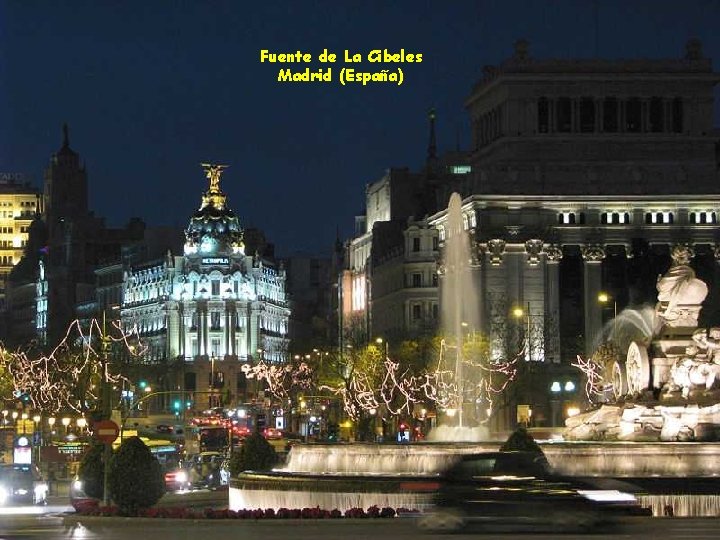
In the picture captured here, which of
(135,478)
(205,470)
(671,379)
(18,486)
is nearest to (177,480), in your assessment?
(18,486)

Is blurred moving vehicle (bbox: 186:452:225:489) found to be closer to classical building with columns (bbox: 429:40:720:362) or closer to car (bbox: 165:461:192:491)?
car (bbox: 165:461:192:491)

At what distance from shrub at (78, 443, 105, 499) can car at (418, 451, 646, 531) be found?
61.0 ft

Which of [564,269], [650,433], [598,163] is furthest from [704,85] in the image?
[650,433]

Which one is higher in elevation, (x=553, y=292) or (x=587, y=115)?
(x=587, y=115)

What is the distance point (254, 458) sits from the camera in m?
67.1

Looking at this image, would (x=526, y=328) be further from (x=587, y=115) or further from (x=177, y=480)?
(x=177, y=480)

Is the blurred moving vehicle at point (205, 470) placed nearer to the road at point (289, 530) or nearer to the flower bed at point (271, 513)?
the flower bed at point (271, 513)

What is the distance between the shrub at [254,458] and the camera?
67.2 metres

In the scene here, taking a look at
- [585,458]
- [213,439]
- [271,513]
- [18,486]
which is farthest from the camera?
[213,439]

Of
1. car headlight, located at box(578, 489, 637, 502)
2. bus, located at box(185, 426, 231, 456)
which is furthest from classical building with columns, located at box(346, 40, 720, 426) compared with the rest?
car headlight, located at box(578, 489, 637, 502)

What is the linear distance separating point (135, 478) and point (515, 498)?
14.3m

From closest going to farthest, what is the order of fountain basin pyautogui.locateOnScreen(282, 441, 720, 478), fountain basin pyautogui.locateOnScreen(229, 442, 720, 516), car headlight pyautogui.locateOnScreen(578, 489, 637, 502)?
car headlight pyautogui.locateOnScreen(578, 489, 637, 502), fountain basin pyautogui.locateOnScreen(229, 442, 720, 516), fountain basin pyautogui.locateOnScreen(282, 441, 720, 478)

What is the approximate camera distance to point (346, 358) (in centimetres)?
17362

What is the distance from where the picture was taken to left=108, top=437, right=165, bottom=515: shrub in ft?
189
